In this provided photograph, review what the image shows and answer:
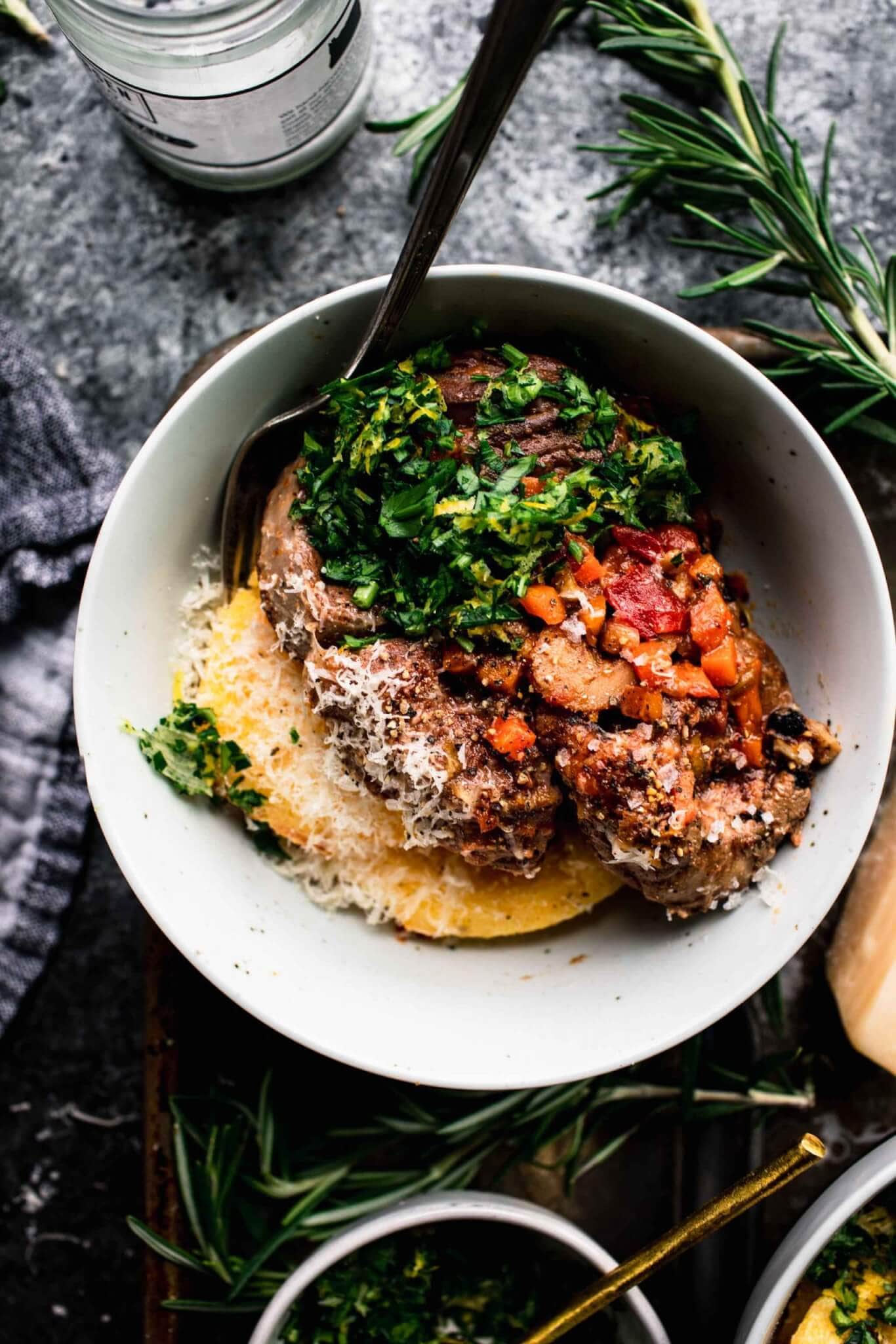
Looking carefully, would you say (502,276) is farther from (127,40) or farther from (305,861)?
(305,861)

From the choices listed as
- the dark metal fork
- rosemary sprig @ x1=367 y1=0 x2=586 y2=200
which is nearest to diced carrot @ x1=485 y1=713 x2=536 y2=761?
the dark metal fork

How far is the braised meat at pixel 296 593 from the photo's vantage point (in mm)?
2195

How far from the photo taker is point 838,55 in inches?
116

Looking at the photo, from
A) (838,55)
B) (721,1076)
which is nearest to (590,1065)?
(721,1076)

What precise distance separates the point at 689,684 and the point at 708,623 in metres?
0.14

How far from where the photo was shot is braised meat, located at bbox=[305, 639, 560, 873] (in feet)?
6.98

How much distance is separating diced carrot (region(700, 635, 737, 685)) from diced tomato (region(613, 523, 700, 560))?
202 millimetres

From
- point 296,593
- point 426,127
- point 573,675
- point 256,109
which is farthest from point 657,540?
point 256,109

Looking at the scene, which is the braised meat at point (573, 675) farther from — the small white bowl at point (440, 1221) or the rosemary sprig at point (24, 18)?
the rosemary sprig at point (24, 18)

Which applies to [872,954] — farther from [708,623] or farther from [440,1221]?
[440,1221]

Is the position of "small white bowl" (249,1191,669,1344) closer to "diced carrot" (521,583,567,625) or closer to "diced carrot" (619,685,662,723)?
"diced carrot" (619,685,662,723)

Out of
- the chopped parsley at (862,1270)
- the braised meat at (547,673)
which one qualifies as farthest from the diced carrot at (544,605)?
the chopped parsley at (862,1270)

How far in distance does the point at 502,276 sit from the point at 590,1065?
1.56m

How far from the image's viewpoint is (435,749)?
2.12 metres
